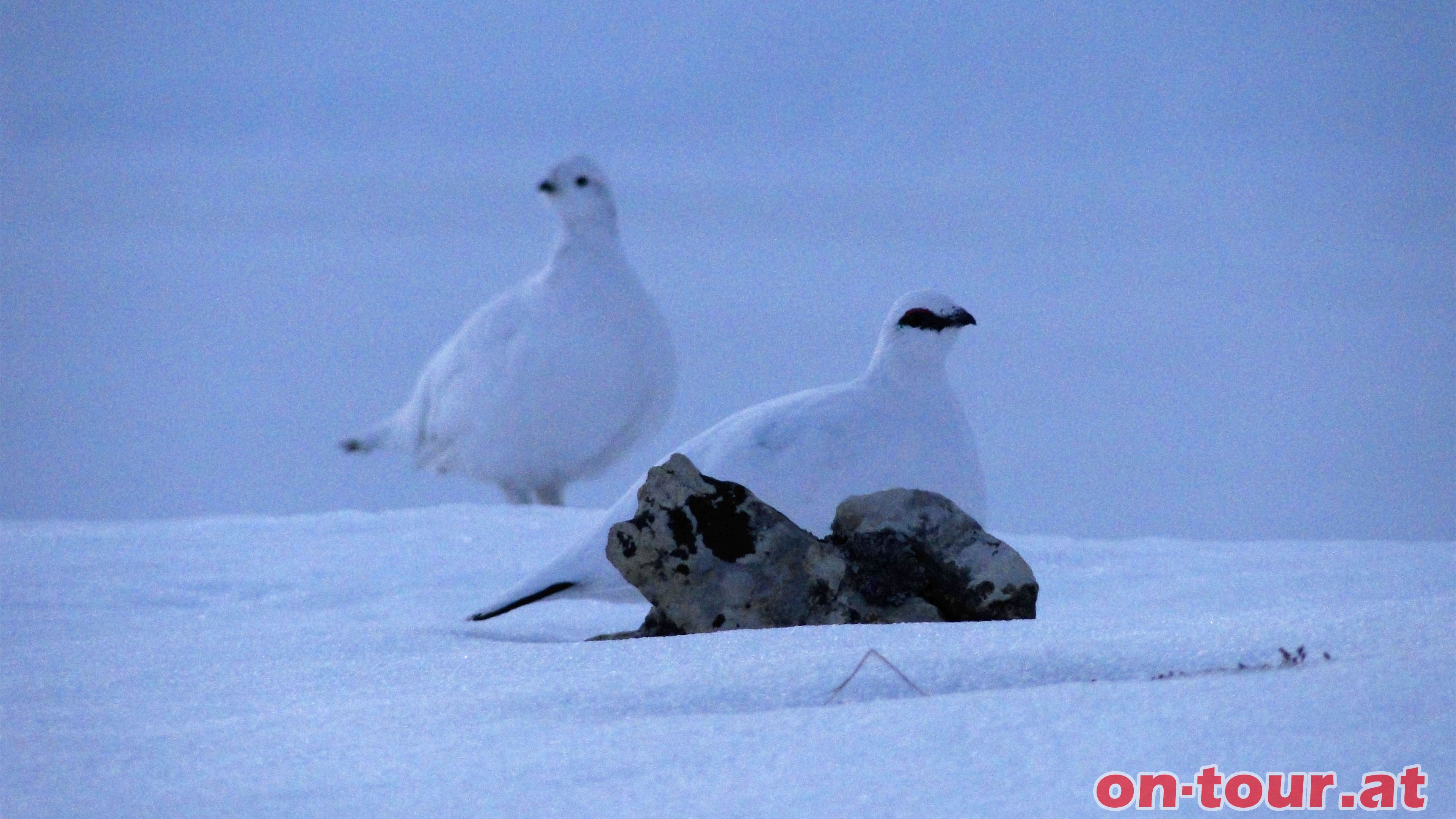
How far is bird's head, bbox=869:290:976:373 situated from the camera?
3.78m

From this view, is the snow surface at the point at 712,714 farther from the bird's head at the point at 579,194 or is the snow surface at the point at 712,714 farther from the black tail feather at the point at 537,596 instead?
the bird's head at the point at 579,194

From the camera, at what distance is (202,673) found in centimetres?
260

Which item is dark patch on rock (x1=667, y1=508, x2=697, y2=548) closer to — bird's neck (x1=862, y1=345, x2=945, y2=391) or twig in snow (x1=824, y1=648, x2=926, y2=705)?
twig in snow (x1=824, y1=648, x2=926, y2=705)

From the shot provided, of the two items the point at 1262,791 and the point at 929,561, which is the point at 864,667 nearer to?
the point at 1262,791

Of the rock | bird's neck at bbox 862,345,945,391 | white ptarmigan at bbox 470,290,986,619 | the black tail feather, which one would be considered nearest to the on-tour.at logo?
the rock

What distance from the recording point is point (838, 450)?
3.53 metres

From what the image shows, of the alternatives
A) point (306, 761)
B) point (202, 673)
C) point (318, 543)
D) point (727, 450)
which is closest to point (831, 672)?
point (306, 761)

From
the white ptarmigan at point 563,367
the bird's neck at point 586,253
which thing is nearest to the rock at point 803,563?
the white ptarmigan at point 563,367

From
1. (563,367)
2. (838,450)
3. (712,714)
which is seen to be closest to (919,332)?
(838,450)

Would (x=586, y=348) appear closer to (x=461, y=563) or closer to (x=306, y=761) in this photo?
(x=461, y=563)

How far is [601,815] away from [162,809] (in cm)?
49

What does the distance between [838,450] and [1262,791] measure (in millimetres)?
1994

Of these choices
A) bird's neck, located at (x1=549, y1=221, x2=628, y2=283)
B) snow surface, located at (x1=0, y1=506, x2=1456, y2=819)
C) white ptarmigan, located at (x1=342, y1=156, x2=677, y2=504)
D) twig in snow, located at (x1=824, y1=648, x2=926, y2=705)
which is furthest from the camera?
bird's neck, located at (x1=549, y1=221, x2=628, y2=283)

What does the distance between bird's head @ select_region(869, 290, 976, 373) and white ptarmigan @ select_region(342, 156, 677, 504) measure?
10.4 ft
